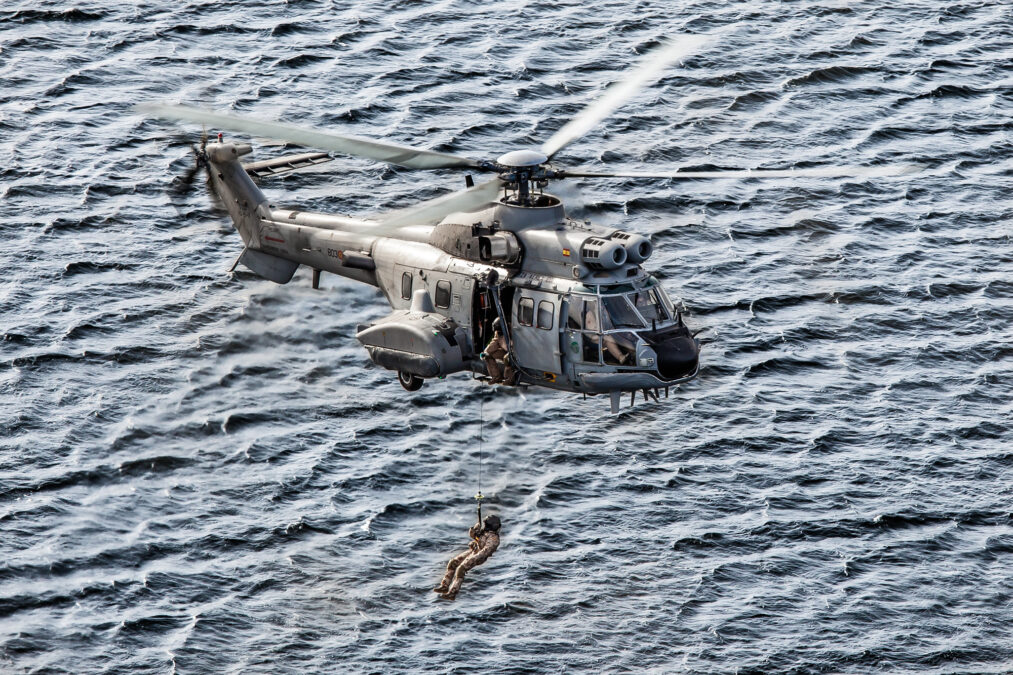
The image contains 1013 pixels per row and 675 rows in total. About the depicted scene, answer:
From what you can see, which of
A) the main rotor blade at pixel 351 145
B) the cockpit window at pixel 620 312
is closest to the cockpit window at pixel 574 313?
the cockpit window at pixel 620 312

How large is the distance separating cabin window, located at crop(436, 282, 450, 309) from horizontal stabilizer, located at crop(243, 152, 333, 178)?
1074cm

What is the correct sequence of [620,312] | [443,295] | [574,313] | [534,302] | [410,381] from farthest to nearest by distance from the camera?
[410,381] → [443,295] → [534,302] → [574,313] → [620,312]

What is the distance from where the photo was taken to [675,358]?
178 ft

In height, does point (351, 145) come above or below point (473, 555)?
above

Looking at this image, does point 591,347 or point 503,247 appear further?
point 503,247

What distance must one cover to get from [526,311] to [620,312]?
3.31 meters

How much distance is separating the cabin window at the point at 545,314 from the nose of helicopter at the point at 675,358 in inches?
145

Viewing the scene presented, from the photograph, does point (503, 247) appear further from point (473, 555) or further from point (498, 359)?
point (473, 555)

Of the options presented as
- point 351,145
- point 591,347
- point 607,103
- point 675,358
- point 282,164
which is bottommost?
point 675,358

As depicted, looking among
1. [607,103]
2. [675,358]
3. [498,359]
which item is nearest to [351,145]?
[498,359]

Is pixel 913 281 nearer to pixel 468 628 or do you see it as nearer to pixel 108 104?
Answer: pixel 468 628

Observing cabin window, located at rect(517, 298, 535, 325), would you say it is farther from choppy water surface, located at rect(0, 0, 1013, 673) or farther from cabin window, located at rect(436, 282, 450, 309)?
choppy water surface, located at rect(0, 0, 1013, 673)

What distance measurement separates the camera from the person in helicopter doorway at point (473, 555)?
59.7 metres

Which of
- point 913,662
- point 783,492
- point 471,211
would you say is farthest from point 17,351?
point 913,662
